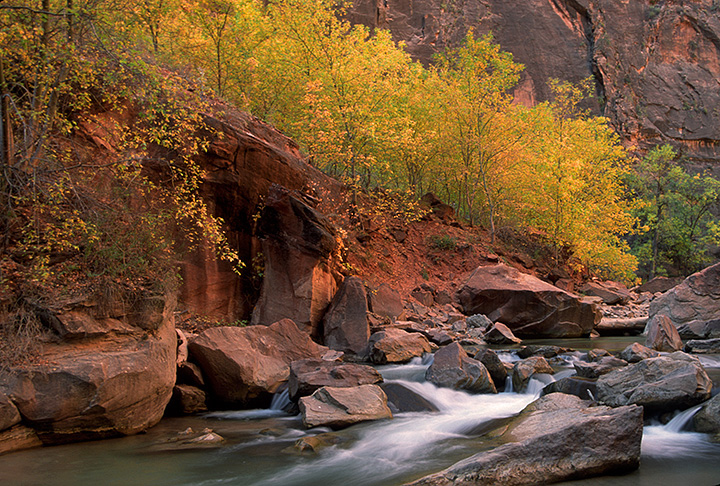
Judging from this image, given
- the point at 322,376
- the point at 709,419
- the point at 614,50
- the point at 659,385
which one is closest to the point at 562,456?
the point at 709,419

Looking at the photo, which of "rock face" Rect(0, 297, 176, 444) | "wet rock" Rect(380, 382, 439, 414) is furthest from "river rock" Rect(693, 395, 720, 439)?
"rock face" Rect(0, 297, 176, 444)

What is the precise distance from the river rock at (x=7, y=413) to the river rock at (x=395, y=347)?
763cm

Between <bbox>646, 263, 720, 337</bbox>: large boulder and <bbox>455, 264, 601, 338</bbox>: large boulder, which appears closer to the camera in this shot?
Answer: <bbox>646, 263, 720, 337</bbox>: large boulder

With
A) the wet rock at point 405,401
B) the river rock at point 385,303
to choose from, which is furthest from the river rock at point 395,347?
the river rock at point 385,303

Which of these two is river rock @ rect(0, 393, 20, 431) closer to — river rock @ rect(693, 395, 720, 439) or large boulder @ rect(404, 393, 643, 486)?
large boulder @ rect(404, 393, 643, 486)

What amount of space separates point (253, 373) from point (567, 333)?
42.6ft

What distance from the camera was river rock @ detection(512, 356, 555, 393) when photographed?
9664 millimetres

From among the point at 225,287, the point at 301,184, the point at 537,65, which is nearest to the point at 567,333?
the point at 301,184

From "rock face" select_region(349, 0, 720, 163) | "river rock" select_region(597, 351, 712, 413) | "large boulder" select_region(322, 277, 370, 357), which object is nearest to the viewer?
"river rock" select_region(597, 351, 712, 413)

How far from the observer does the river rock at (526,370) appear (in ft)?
31.7

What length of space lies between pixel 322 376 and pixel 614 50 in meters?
63.3

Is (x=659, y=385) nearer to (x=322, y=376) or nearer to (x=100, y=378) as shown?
(x=322, y=376)

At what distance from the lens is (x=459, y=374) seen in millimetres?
9680

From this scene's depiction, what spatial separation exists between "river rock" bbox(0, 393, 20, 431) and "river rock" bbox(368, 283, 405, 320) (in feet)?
34.8
